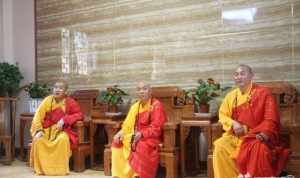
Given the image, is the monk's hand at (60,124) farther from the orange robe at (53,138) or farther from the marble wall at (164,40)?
the marble wall at (164,40)

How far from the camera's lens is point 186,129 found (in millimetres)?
4625

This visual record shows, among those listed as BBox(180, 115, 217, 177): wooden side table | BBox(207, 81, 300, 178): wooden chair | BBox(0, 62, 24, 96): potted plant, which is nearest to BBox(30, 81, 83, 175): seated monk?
BBox(0, 62, 24, 96): potted plant

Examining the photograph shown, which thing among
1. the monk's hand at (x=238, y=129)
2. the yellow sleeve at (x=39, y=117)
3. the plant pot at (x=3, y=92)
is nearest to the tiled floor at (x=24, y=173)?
the yellow sleeve at (x=39, y=117)

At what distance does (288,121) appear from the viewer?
4.23 m

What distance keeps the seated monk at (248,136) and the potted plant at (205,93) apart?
359mm

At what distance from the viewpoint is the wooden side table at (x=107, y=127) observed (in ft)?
16.4

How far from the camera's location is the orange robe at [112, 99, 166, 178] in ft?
14.4

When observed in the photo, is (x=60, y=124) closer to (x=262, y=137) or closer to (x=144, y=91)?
(x=144, y=91)

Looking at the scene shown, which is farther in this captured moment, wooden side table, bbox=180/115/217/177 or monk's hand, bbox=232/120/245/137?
wooden side table, bbox=180/115/217/177

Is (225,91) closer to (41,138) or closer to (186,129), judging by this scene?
(186,129)

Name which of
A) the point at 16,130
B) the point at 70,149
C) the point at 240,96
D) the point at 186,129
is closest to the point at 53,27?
the point at 16,130

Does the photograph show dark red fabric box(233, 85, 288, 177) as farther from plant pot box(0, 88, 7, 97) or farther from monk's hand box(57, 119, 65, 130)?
plant pot box(0, 88, 7, 97)

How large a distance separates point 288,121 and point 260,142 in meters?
0.69

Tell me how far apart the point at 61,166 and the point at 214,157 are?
2.10 m
